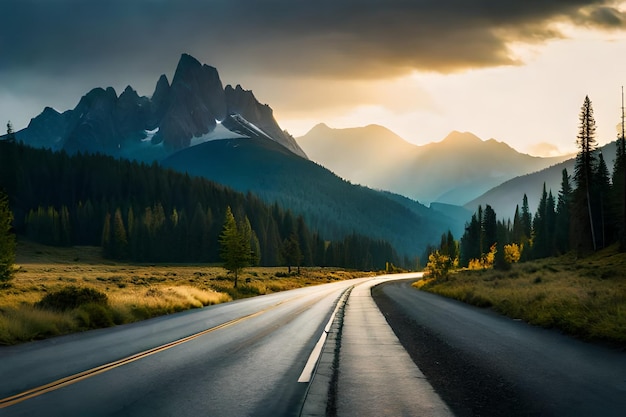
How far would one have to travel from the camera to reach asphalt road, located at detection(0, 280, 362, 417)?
21.9 feet

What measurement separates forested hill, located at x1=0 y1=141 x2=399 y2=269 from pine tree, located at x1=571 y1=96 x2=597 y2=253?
76805mm

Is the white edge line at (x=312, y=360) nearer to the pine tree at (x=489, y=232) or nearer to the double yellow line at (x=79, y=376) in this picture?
the double yellow line at (x=79, y=376)

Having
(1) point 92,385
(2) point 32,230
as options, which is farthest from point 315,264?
(1) point 92,385

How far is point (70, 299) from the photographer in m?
20.2

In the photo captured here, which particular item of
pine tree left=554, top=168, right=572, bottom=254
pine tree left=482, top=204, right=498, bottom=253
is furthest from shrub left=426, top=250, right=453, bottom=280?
pine tree left=482, top=204, right=498, bottom=253

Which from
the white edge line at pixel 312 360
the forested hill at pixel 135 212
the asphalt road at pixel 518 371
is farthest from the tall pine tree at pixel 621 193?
the forested hill at pixel 135 212

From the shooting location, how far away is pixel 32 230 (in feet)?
458

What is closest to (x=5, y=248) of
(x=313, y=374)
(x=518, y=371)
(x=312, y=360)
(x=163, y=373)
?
(x=163, y=373)

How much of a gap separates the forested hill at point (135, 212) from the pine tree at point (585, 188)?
7680 cm

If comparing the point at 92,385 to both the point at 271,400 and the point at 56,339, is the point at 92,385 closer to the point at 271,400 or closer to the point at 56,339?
the point at 271,400

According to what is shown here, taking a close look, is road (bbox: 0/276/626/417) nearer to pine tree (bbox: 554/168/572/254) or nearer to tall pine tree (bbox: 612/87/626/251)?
tall pine tree (bbox: 612/87/626/251)

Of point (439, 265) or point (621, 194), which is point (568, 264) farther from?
point (439, 265)

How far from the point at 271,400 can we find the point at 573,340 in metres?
9.17

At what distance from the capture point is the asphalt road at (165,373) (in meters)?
6.67
